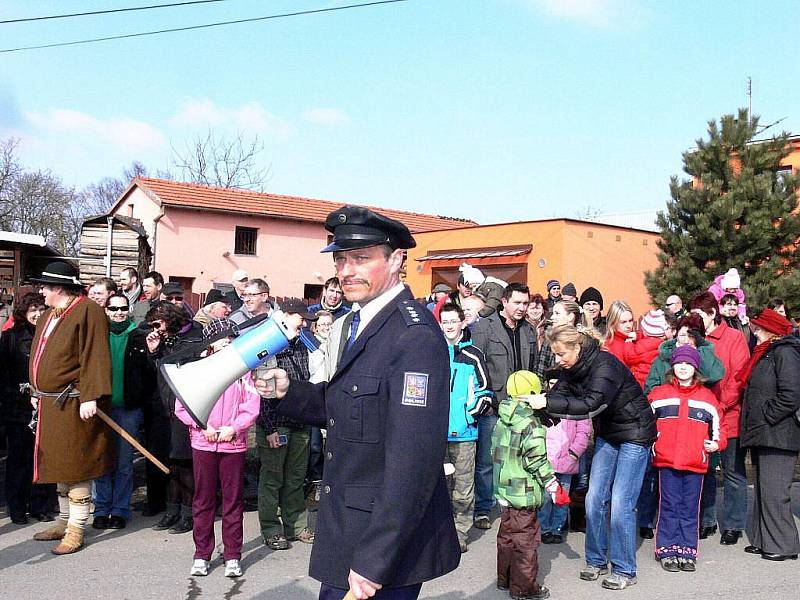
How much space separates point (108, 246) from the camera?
17609mm

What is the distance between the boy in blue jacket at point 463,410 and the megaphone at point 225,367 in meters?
3.59

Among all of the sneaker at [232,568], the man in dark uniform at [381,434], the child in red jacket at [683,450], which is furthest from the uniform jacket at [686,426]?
the man in dark uniform at [381,434]

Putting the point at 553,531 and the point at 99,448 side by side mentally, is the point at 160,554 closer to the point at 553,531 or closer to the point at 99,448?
the point at 99,448

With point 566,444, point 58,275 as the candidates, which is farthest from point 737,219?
point 58,275

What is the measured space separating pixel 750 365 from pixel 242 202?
27228mm

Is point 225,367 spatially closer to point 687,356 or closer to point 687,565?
point 687,356

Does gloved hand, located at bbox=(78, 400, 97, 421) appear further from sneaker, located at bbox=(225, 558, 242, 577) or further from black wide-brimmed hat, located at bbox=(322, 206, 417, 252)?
black wide-brimmed hat, located at bbox=(322, 206, 417, 252)

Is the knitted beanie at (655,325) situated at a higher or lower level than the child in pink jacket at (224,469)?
higher

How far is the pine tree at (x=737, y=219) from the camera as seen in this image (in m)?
17.5

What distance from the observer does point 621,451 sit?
5.58 metres

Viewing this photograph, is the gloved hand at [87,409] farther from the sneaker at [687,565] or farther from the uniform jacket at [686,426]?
the sneaker at [687,565]

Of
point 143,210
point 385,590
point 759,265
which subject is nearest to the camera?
point 385,590

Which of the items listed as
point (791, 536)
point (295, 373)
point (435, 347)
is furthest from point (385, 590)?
point (791, 536)

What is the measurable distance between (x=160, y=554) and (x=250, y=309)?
2.05m
